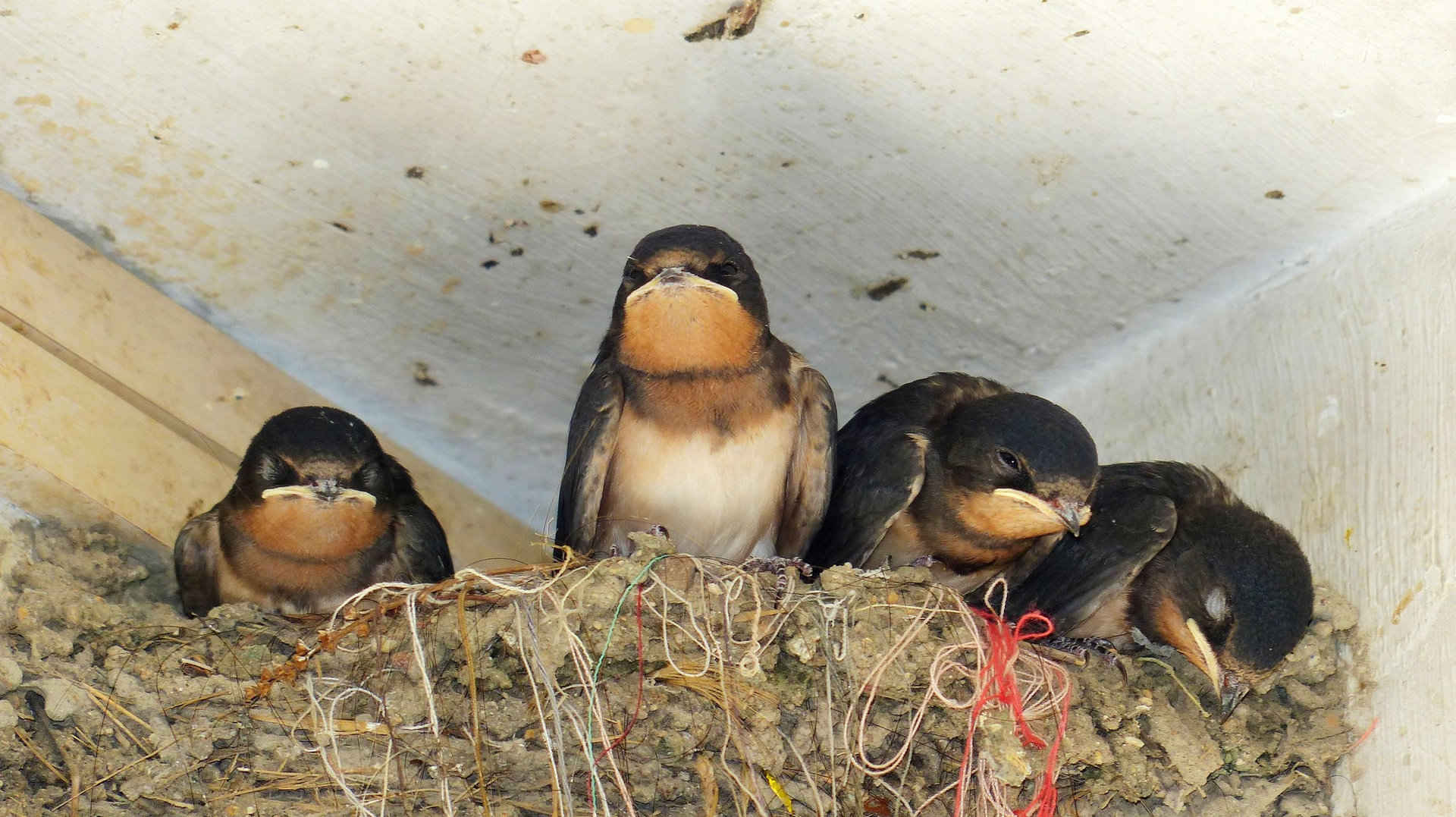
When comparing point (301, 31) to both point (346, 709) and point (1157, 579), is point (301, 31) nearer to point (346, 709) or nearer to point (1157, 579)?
point (346, 709)

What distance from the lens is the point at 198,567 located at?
12.7 feet

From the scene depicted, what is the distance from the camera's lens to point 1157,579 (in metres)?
3.72

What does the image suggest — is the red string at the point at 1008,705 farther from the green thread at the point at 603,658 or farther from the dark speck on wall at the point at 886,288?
the dark speck on wall at the point at 886,288

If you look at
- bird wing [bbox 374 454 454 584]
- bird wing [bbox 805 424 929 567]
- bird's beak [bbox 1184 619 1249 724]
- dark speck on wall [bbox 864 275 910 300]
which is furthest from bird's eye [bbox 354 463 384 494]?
bird's beak [bbox 1184 619 1249 724]

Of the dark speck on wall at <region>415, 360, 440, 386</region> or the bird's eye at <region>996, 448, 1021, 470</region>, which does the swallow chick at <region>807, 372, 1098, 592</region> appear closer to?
the bird's eye at <region>996, 448, 1021, 470</region>

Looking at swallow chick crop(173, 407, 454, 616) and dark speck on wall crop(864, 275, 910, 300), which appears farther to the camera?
dark speck on wall crop(864, 275, 910, 300)

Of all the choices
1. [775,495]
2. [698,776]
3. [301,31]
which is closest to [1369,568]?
[775,495]

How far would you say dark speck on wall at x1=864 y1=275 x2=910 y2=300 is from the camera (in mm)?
4344

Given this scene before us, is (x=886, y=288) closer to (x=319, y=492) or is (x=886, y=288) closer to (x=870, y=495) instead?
(x=870, y=495)

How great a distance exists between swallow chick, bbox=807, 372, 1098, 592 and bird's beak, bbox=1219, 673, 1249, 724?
1.61 feet

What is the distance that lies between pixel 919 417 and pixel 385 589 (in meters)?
1.40

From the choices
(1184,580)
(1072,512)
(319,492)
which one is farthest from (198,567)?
(1184,580)

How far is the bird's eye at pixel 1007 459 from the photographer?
11.7 ft

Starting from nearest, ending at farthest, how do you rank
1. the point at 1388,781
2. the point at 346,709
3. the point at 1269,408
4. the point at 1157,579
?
the point at 346,709 → the point at 1388,781 → the point at 1157,579 → the point at 1269,408
